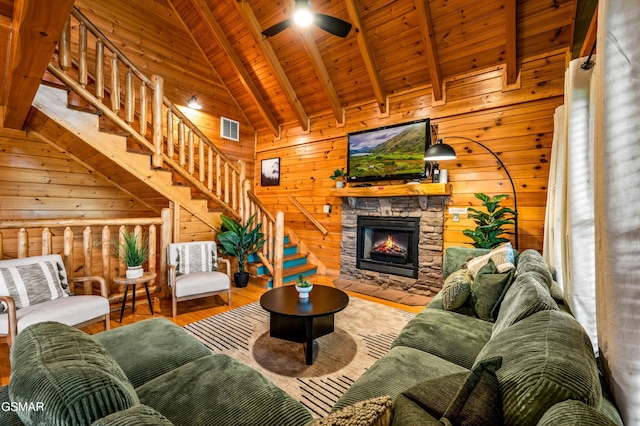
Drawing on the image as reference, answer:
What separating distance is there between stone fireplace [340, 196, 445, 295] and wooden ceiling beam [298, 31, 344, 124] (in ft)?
5.28

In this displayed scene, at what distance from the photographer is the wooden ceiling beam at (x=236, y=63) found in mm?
4684

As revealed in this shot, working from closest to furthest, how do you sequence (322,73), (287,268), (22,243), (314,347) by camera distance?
1. (314,347)
2. (22,243)
3. (322,73)
4. (287,268)

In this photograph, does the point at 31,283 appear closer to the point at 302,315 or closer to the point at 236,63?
the point at 302,315

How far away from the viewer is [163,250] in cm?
365

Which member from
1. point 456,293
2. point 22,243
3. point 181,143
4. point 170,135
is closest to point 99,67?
point 170,135

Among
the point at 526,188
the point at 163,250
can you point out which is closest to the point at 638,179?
the point at 526,188

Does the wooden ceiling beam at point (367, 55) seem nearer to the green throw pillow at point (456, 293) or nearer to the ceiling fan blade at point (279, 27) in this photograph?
the ceiling fan blade at point (279, 27)

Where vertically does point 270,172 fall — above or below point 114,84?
below

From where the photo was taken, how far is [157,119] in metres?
3.67

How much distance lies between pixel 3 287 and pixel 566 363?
3451 millimetres

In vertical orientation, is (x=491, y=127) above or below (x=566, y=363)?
above

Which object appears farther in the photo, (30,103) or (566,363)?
(30,103)

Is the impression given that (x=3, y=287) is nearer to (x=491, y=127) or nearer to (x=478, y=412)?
(x=478, y=412)

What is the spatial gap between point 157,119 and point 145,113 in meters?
0.15
